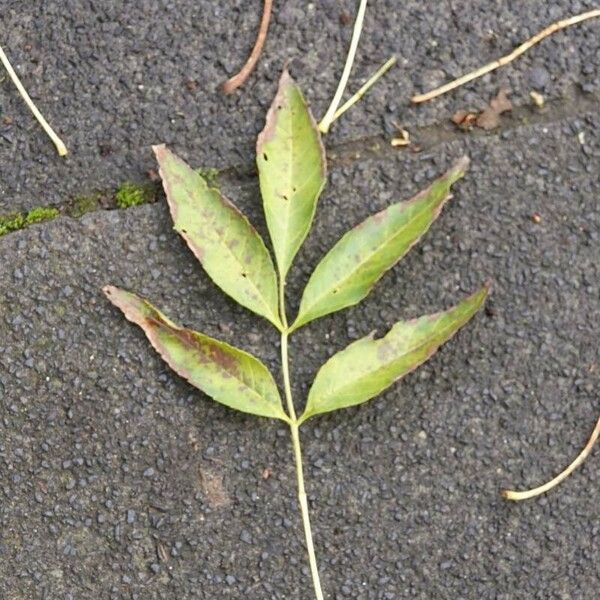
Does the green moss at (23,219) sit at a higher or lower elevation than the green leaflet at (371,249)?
lower

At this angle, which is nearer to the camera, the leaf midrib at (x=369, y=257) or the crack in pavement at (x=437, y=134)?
the leaf midrib at (x=369, y=257)

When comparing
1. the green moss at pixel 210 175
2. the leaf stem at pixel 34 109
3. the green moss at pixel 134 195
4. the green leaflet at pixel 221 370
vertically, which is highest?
the leaf stem at pixel 34 109

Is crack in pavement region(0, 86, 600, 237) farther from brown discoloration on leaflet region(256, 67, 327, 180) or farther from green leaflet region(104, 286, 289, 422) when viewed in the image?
green leaflet region(104, 286, 289, 422)

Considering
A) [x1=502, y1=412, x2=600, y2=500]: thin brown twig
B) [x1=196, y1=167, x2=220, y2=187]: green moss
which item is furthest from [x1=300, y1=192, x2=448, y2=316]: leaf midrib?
[x1=502, y1=412, x2=600, y2=500]: thin brown twig

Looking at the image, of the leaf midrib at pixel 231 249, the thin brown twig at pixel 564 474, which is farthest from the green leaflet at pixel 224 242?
the thin brown twig at pixel 564 474

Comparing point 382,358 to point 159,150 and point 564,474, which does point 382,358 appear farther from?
point 159,150

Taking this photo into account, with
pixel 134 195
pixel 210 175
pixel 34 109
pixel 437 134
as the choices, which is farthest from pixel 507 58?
pixel 34 109

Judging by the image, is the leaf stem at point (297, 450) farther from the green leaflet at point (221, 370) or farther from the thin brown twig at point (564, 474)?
the thin brown twig at point (564, 474)
